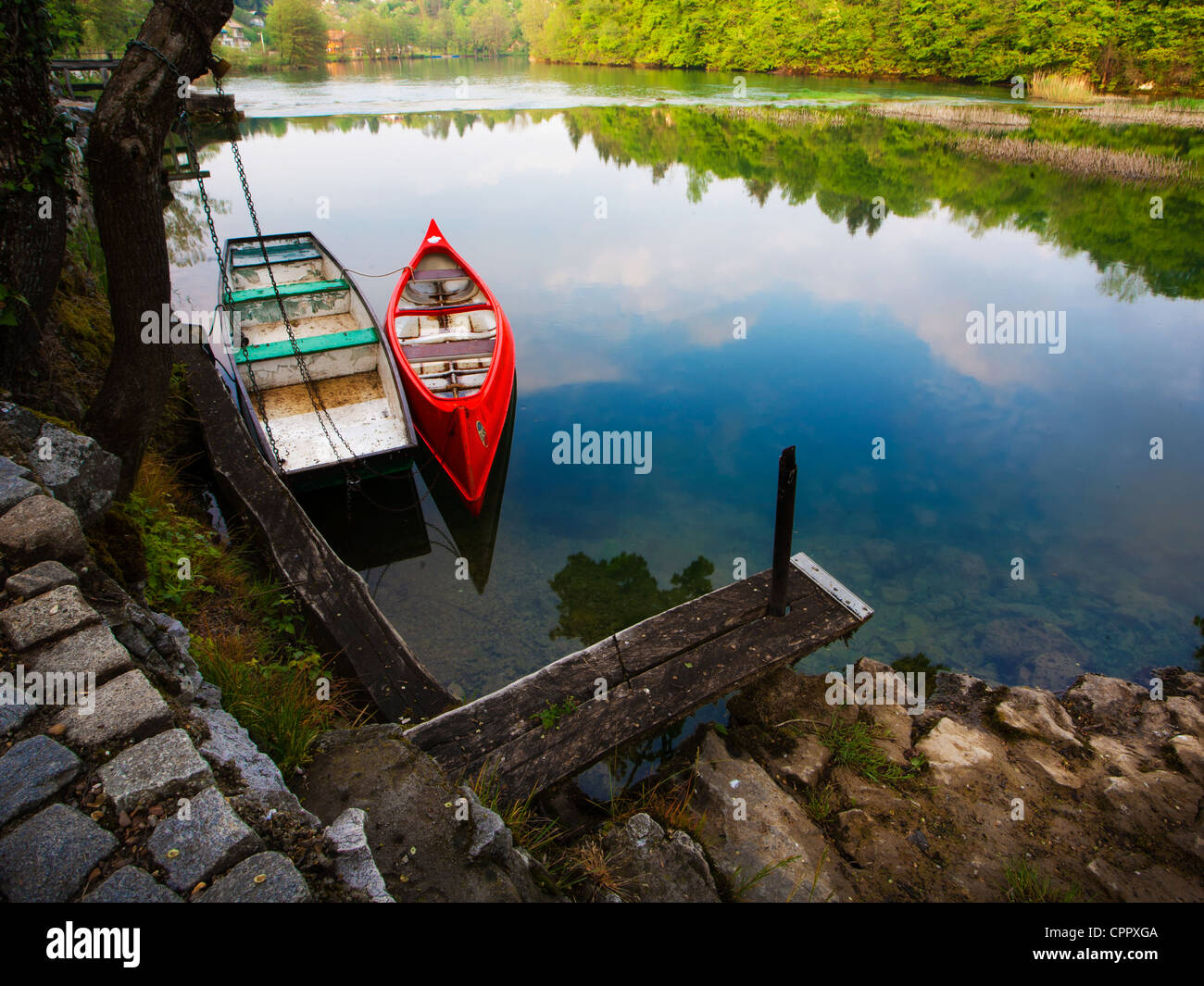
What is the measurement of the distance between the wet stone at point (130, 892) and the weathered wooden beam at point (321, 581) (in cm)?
240

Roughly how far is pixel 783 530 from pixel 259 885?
12.9ft

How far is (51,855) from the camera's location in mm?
1932

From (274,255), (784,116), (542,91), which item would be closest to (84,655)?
(274,255)

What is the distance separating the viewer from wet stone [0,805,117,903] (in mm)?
1856

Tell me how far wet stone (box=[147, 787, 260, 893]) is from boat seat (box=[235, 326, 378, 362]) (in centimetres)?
674

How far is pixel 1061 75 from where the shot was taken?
112 feet

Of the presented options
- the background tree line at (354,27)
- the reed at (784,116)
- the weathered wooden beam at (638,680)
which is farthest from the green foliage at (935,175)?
the background tree line at (354,27)

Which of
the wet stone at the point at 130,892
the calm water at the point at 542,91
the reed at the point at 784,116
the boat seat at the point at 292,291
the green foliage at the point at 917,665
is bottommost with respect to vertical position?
the green foliage at the point at 917,665

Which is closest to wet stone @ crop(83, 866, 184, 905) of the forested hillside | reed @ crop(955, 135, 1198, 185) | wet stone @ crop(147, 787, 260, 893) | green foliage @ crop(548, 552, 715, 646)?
wet stone @ crop(147, 787, 260, 893)

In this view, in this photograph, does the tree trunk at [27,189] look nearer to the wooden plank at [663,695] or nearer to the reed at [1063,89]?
the wooden plank at [663,695]

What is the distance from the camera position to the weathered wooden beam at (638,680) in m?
4.04

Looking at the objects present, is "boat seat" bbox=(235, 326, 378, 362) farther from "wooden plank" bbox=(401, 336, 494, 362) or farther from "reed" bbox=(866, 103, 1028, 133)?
"reed" bbox=(866, 103, 1028, 133)

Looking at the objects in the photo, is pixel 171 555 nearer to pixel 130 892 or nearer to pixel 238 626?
pixel 238 626

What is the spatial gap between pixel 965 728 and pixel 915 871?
144cm
